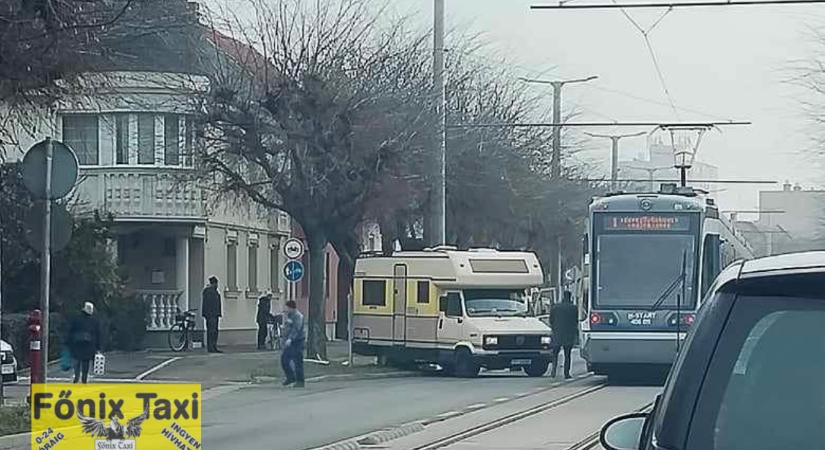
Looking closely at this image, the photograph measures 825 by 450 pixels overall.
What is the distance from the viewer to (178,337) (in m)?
41.3

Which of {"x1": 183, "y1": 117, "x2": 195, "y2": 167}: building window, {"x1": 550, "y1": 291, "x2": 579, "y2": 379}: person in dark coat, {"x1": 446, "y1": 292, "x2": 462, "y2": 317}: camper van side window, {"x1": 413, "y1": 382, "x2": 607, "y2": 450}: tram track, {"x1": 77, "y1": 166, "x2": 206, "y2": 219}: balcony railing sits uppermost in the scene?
{"x1": 183, "y1": 117, "x2": 195, "y2": 167}: building window

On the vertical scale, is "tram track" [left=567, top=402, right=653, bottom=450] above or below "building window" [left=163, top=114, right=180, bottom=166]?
below

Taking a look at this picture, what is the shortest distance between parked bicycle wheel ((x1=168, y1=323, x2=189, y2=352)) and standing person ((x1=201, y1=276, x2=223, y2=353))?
914mm

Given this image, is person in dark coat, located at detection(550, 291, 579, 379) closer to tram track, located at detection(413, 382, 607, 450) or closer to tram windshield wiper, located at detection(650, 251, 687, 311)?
tram track, located at detection(413, 382, 607, 450)

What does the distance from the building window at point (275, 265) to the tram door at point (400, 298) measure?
17766 mm

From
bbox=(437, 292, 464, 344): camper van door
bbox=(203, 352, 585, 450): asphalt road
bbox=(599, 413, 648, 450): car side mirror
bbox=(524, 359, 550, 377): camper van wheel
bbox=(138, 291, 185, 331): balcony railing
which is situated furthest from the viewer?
bbox=(138, 291, 185, 331): balcony railing

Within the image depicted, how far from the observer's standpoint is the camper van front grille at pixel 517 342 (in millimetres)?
34750

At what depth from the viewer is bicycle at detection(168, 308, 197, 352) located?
133 ft

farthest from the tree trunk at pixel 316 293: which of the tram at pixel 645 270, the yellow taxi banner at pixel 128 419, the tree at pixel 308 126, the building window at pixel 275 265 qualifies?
the yellow taxi banner at pixel 128 419

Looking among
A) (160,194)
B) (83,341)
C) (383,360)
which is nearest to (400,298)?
(383,360)

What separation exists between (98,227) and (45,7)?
21.1m

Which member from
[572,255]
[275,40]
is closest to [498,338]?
[275,40]

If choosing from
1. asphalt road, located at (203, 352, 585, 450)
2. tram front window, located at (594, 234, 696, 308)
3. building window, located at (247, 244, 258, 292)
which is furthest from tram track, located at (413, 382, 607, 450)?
building window, located at (247, 244, 258, 292)

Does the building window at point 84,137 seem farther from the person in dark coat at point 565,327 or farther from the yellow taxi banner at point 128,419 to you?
the yellow taxi banner at point 128,419
